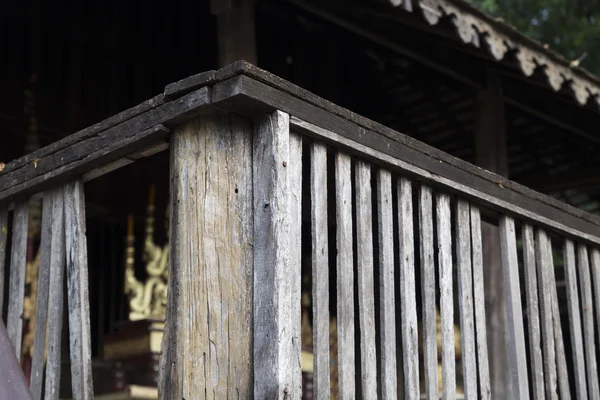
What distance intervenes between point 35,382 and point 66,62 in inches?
129

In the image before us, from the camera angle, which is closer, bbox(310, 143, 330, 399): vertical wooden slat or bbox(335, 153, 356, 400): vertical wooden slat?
bbox(310, 143, 330, 399): vertical wooden slat

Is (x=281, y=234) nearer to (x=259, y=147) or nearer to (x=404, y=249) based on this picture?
(x=259, y=147)

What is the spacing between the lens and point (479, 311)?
3508 millimetres

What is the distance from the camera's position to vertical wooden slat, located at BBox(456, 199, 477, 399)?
3.40 m

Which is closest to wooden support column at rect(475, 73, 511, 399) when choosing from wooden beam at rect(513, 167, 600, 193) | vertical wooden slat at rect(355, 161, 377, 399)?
wooden beam at rect(513, 167, 600, 193)

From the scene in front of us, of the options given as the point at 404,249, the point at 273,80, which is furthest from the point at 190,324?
the point at 404,249

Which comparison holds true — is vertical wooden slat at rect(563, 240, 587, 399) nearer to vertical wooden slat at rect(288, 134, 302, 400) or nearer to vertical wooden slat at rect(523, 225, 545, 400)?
vertical wooden slat at rect(523, 225, 545, 400)

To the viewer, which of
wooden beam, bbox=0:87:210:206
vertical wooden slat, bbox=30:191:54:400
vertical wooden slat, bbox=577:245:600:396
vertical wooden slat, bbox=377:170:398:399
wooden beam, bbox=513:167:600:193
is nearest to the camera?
wooden beam, bbox=0:87:210:206

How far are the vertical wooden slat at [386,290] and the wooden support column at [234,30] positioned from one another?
141 cm

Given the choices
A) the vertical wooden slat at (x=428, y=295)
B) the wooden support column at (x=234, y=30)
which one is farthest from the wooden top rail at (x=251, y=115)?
the wooden support column at (x=234, y=30)

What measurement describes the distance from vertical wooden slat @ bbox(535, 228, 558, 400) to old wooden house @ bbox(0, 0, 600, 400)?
10 mm

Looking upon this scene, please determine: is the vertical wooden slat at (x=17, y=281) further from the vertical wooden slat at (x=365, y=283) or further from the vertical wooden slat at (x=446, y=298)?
the vertical wooden slat at (x=446, y=298)

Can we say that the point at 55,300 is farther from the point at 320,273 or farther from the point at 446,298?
the point at 446,298

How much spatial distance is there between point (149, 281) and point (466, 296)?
3182 mm
